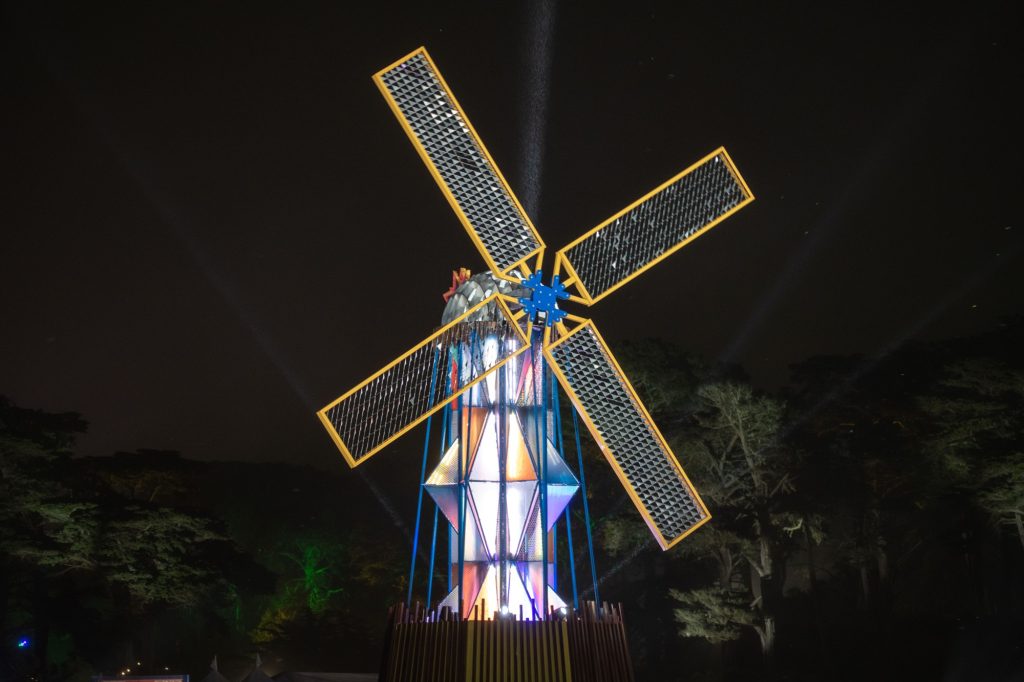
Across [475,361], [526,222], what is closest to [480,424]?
[475,361]

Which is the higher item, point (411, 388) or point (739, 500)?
point (739, 500)

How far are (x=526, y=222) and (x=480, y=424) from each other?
2360 mm

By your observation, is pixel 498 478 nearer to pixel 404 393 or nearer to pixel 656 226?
pixel 404 393

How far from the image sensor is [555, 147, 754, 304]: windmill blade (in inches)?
456

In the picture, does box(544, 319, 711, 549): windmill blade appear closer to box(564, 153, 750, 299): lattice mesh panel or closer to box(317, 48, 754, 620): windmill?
box(317, 48, 754, 620): windmill

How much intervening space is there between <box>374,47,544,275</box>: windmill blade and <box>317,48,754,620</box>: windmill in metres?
0.01

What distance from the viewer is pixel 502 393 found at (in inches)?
447

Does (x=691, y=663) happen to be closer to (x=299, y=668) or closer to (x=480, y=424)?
(x=299, y=668)

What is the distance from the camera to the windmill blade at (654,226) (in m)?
11.6

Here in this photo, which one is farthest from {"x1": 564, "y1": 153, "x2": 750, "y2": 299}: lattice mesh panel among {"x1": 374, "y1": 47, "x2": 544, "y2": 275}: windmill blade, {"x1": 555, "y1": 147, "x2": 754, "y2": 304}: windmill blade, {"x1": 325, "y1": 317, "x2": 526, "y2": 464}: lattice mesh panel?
{"x1": 325, "y1": 317, "x2": 526, "y2": 464}: lattice mesh panel

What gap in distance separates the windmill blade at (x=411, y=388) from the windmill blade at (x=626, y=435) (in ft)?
2.21

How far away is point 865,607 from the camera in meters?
23.8

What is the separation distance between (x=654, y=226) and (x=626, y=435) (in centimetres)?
266

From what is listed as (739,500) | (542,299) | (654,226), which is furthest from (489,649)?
(739,500)
